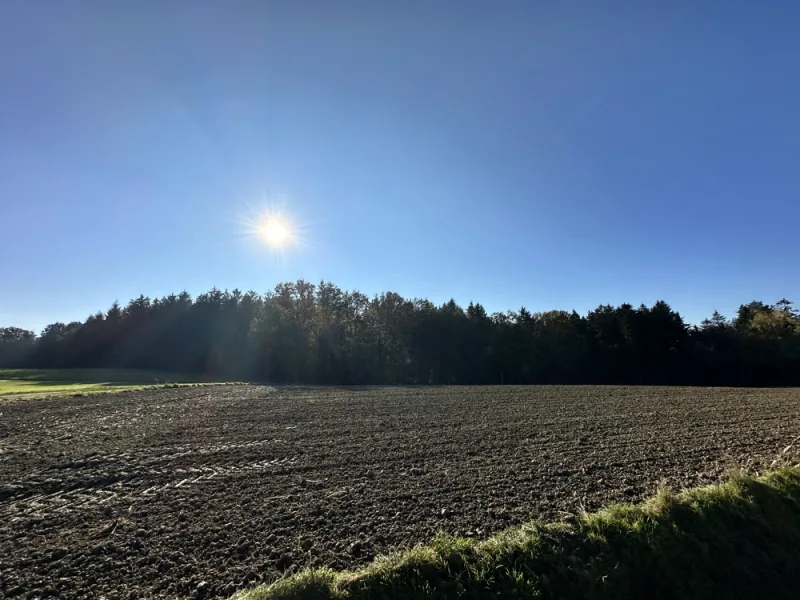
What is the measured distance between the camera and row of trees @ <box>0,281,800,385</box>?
49.5m

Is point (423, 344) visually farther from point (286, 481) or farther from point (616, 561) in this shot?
point (616, 561)

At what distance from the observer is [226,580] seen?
4.82 meters

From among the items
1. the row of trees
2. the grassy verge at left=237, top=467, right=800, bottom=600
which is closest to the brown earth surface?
the grassy verge at left=237, top=467, right=800, bottom=600

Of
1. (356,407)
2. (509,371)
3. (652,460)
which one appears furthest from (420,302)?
(652,460)

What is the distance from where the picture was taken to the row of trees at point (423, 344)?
49.5 meters

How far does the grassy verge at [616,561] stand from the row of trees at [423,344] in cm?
4267

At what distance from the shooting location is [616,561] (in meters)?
5.04

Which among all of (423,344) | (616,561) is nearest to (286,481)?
(616,561)

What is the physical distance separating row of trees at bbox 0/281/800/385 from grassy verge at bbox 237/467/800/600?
42.7m

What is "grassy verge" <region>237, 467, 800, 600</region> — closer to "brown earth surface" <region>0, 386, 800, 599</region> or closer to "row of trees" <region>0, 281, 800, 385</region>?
"brown earth surface" <region>0, 386, 800, 599</region>

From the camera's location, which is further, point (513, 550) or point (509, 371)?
point (509, 371)

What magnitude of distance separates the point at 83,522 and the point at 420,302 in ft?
191

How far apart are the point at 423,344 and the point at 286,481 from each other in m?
46.5

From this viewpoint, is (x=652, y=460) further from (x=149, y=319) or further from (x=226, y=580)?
(x=149, y=319)
